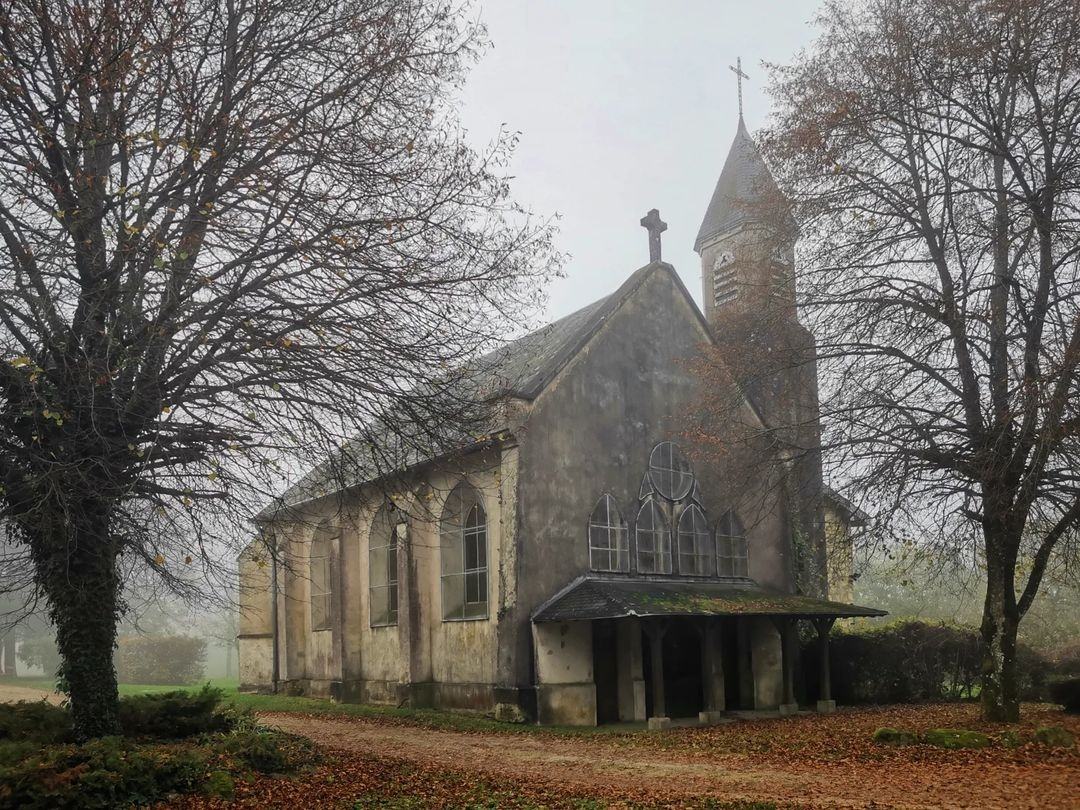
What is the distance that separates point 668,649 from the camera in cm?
2438

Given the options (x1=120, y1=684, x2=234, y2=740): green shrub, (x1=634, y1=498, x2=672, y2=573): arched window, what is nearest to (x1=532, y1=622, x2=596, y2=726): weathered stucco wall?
(x1=634, y1=498, x2=672, y2=573): arched window

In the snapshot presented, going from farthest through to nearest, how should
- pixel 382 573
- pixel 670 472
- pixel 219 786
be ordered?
pixel 382 573 → pixel 670 472 → pixel 219 786

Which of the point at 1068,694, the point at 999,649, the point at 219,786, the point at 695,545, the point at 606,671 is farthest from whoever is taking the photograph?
the point at 695,545

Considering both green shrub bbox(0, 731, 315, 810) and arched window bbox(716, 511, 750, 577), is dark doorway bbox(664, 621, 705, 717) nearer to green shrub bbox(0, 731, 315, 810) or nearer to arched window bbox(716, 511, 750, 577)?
arched window bbox(716, 511, 750, 577)

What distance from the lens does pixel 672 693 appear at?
79.2 ft

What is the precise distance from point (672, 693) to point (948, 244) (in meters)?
12.5

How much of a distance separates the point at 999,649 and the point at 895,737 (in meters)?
3.11

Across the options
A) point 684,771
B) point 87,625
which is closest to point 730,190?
point 684,771

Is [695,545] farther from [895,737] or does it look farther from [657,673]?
[895,737]

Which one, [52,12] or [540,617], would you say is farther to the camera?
[540,617]

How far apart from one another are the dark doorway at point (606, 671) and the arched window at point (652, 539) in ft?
5.78

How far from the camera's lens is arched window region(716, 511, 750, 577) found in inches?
1011

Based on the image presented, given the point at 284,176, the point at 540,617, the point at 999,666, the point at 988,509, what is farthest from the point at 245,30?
the point at 999,666

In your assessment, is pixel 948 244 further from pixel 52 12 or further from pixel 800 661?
A: pixel 52 12
